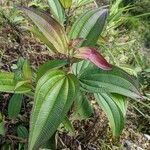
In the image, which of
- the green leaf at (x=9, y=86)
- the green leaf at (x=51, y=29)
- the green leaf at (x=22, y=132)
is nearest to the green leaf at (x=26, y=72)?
the green leaf at (x=9, y=86)

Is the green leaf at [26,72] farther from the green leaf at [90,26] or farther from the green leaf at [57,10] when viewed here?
the green leaf at [57,10]

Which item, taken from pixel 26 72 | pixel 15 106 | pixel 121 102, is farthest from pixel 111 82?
pixel 15 106

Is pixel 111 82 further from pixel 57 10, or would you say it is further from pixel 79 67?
pixel 57 10

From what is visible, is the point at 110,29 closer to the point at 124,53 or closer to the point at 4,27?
the point at 124,53

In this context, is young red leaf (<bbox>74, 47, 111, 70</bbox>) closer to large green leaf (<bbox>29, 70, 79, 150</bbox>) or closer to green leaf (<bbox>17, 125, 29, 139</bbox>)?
large green leaf (<bbox>29, 70, 79, 150</bbox>)

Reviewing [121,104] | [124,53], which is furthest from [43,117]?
[124,53]

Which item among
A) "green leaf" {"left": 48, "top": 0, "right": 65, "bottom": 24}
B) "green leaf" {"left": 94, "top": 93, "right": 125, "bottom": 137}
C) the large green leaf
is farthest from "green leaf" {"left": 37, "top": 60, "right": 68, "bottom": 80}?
"green leaf" {"left": 48, "top": 0, "right": 65, "bottom": 24}
